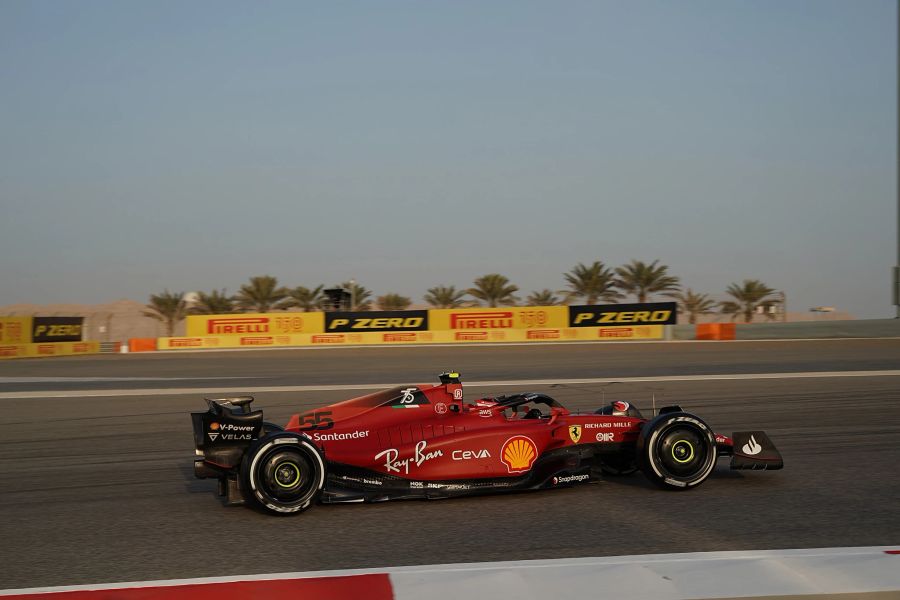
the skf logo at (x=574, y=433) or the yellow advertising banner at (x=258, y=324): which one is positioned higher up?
the yellow advertising banner at (x=258, y=324)

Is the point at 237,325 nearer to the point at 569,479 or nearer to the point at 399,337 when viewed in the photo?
the point at 399,337

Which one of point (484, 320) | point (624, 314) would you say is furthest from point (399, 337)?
point (624, 314)

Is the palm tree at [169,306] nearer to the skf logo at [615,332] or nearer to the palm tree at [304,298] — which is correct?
the palm tree at [304,298]

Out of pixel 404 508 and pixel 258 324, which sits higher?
pixel 258 324

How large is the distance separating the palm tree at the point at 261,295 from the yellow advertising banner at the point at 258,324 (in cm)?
1469

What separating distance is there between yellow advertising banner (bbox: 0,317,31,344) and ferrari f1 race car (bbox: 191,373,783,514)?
3574 centimetres

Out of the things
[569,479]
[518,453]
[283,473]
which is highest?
[518,453]

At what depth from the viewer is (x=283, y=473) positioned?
7059 millimetres

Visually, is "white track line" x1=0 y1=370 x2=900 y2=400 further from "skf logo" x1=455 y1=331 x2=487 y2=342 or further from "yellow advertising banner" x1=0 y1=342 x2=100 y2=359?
"yellow advertising banner" x1=0 y1=342 x2=100 y2=359

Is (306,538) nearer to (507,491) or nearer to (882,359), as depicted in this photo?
(507,491)

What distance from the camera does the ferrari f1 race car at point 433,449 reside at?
7.08 m

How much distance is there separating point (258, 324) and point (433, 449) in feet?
117

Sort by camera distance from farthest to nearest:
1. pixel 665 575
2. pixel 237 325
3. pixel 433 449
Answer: pixel 237 325, pixel 433 449, pixel 665 575

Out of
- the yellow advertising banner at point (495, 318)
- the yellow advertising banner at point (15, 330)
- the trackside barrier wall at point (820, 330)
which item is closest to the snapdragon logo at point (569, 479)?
the trackside barrier wall at point (820, 330)
